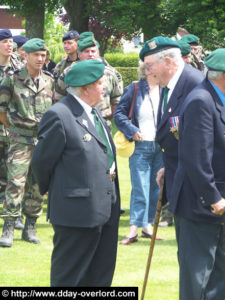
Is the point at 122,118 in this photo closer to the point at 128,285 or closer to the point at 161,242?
the point at 161,242

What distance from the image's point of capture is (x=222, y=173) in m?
5.34

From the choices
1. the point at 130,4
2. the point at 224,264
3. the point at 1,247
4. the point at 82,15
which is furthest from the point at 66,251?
the point at 82,15

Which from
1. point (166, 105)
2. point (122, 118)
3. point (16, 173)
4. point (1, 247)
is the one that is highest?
point (166, 105)

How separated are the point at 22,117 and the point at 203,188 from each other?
413 centimetres

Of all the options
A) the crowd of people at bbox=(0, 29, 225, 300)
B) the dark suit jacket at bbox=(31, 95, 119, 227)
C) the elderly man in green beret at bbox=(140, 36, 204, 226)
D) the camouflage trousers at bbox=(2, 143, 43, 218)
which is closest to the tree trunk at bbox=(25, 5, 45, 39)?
the camouflage trousers at bbox=(2, 143, 43, 218)

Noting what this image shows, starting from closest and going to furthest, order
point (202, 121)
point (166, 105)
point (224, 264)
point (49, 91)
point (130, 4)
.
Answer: point (202, 121) → point (224, 264) → point (166, 105) → point (49, 91) → point (130, 4)

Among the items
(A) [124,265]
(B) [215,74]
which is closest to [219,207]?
(B) [215,74]

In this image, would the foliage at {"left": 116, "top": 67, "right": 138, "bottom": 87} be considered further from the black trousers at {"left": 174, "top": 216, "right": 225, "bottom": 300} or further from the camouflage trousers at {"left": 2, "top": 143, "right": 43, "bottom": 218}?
the black trousers at {"left": 174, "top": 216, "right": 225, "bottom": 300}

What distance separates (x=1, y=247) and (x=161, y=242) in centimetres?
192

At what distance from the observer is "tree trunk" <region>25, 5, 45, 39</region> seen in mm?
28781

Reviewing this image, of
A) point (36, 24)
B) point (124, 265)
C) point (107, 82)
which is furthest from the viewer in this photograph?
point (36, 24)

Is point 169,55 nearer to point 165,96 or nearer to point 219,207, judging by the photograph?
point 165,96

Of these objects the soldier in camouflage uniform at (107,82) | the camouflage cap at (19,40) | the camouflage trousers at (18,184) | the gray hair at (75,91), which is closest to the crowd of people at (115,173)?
the gray hair at (75,91)

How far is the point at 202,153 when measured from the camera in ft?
17.0
